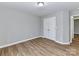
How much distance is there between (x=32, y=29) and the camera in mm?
8320

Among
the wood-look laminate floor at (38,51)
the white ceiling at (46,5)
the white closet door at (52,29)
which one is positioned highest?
the white ceiling at (46,5)

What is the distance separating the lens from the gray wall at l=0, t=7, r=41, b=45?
534cm

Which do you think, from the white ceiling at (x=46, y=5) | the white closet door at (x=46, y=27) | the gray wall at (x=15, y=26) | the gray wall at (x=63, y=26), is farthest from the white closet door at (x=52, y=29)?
the white ceiling at (x=46, y=5)

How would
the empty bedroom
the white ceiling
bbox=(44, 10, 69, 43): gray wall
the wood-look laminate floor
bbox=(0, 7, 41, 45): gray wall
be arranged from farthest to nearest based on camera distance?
1. bbox=(44, 10, 69, 43): gray wall
2. bbox=(0, 7, 41, 45): gray wall
3. the empty bedroom
4. the white ceiling
5. the wood-look laminate floor

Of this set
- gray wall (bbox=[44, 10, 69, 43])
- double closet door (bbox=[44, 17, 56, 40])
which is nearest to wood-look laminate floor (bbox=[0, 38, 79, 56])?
gray wall (bbox=[44, 10, 69, 43])

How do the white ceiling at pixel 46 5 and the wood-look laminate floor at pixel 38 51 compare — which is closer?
the wood-look laminate floor at pixel 38 51

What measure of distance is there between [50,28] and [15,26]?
3.07 metres

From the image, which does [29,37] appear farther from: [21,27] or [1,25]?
[1,25]

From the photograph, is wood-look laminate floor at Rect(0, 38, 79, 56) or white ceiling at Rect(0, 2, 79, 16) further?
white ceiling at Rect(0, 2, 79, 16)

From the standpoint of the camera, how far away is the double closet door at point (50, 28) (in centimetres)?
741

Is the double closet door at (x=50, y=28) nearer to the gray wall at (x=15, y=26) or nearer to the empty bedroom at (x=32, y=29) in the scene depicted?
the empty bedroom at (x=32, y=29)

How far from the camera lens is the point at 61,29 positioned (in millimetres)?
6352

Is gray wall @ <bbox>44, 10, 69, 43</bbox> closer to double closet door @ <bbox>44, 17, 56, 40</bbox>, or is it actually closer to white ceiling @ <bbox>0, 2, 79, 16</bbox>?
white ceiling @ <bbox>0, 2, 79, 16</bbox>

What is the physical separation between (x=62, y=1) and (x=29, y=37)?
14.8 feet
